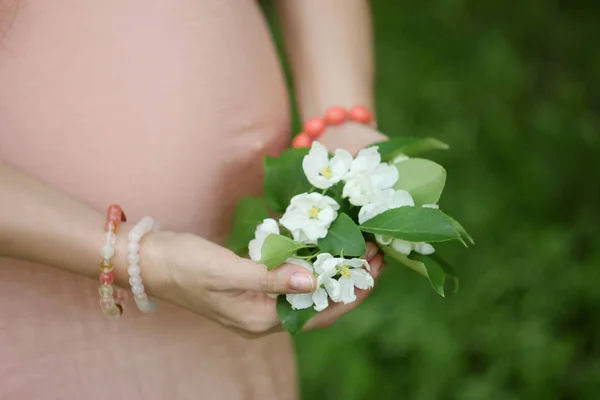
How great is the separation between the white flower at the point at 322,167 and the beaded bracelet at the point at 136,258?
0.18 m

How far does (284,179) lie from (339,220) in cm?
11

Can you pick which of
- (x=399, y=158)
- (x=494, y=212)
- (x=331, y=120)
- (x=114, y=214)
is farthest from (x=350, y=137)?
(x=494, y=212)

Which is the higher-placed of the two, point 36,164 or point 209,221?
point 36,164

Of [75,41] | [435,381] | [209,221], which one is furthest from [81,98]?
[435,381]

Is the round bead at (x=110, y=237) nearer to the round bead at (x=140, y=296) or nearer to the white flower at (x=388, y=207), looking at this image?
the round bead at (x=140, y=296)

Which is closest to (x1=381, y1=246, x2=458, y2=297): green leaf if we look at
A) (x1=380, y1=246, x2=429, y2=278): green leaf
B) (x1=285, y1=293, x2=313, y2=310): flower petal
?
(x1=380, y1=246, x2=429, y2=278): green leaf

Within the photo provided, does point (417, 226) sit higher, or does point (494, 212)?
point (417, 226)

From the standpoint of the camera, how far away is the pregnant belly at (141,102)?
648mm

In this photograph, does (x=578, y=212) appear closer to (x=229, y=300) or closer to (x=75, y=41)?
(x=229, y=300)

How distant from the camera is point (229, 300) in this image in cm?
69

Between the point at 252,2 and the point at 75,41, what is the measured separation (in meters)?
0.24

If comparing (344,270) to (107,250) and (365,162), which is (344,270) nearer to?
(365,162)

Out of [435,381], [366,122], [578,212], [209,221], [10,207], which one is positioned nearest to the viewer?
[10,207]

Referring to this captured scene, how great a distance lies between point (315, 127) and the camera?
869 millimetres
